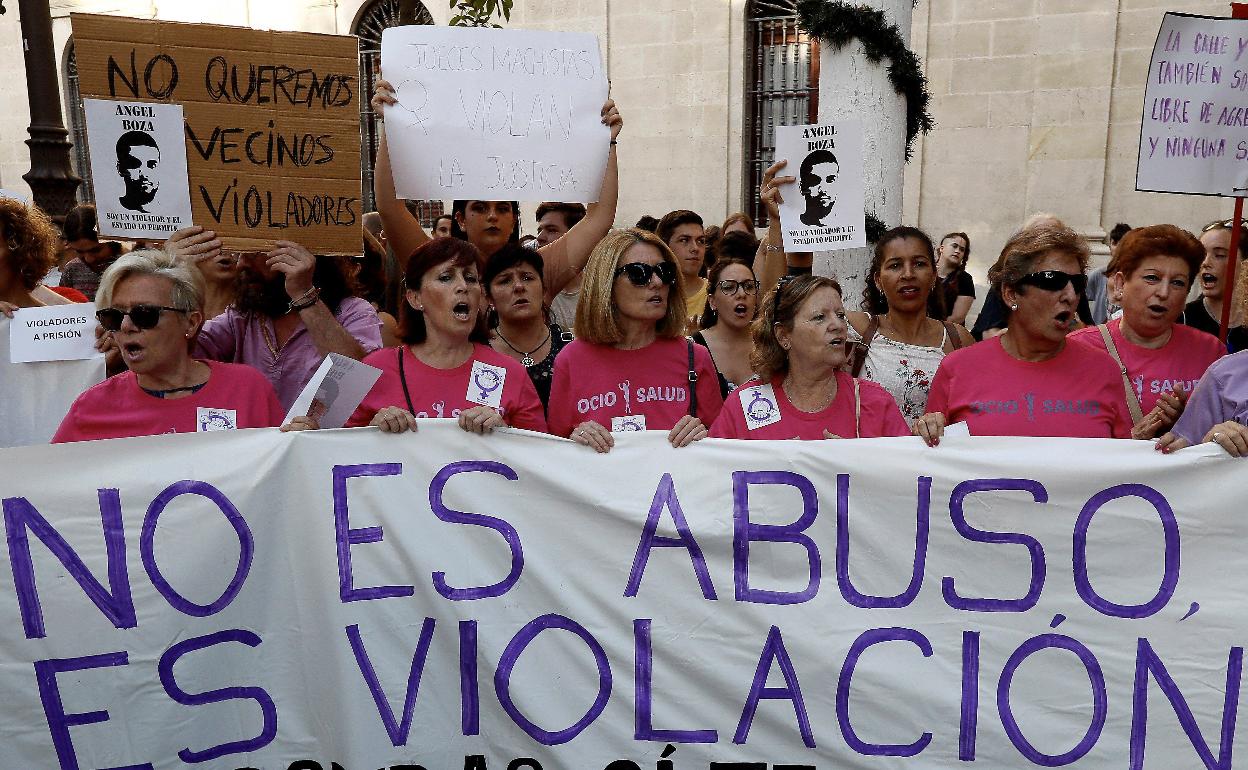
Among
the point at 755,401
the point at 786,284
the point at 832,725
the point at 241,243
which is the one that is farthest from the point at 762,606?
the point at 241,243

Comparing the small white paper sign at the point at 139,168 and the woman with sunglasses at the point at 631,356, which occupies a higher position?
the small white paper sign at the point at 139,168

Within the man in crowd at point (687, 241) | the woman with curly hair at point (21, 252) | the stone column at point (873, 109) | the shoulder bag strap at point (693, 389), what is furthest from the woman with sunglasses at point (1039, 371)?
the woman with curly hair at point (21, 252)

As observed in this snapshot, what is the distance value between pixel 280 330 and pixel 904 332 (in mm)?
2281

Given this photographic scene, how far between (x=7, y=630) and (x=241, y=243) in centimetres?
135

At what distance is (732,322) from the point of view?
4023 millimetres

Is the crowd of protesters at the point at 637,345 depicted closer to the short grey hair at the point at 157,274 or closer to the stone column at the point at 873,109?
the short grey hair at the point at 157,274

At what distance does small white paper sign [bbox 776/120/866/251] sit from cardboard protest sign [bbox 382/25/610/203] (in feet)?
2.70

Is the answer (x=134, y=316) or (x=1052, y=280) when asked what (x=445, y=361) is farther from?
(x=1052, y=280)

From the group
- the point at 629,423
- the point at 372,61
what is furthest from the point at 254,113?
the point at 372,61

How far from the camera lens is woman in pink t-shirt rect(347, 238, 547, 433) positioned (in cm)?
323

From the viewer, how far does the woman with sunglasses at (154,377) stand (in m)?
2.99

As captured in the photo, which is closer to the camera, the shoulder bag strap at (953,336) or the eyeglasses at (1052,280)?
the eyeglasses at (1052,280)

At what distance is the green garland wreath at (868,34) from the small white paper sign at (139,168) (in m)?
2.41

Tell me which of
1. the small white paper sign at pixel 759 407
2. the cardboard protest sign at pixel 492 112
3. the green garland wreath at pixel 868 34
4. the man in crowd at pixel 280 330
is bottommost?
the small white paper sign at pixel 759 407
